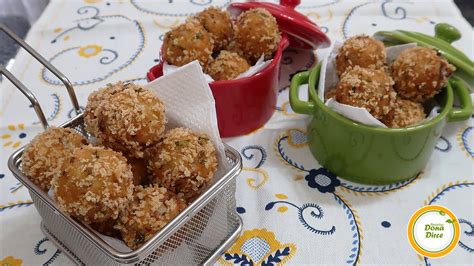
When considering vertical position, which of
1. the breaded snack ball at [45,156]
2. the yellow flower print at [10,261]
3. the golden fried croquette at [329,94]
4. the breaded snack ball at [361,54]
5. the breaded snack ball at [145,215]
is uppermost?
the breaded snack ball at [45,156]

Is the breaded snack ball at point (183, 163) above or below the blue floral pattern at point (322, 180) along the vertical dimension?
Result: above

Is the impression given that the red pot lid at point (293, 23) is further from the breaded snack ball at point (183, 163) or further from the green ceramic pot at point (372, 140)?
the breaded snack ball at point (183, 163)

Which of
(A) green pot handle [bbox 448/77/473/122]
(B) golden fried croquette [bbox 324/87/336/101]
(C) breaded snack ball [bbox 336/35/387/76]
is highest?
(C) breaded snack ball [bbox 336/35/387/76]

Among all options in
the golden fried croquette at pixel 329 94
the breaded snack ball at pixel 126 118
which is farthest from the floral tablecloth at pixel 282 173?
the breaded snack ball at pixel 126 118

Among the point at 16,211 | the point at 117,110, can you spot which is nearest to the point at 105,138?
the point at 117,110

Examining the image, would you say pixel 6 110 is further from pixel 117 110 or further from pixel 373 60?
pixel 373 60

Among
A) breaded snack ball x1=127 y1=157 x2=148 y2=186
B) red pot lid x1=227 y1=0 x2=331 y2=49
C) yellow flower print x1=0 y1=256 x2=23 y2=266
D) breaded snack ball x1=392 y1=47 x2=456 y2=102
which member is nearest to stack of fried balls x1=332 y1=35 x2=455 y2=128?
breaded snack ball x1=392 y1=47 x2=456 y2=102

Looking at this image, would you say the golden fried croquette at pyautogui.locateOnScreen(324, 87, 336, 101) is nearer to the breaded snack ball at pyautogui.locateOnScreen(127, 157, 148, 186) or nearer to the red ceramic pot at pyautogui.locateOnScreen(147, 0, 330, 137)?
the red ceramic pot at pyautogui.locateOnScreen(147, 0, 330, 137)
